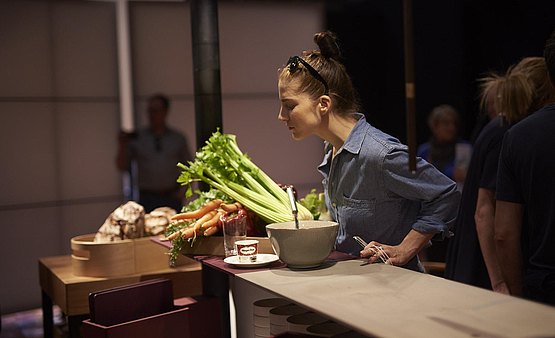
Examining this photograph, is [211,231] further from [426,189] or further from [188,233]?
[426,189]

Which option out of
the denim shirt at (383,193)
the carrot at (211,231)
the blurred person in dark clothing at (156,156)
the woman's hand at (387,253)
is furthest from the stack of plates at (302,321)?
the blurred person in dark clothing at (156,156)

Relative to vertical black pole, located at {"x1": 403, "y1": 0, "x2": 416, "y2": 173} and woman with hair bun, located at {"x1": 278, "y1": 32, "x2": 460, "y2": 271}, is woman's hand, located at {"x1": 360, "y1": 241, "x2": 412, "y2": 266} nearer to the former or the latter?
woman with hair bun, located at {"x1": 278, "y1": 32, "x2": 460, "y2": 271}

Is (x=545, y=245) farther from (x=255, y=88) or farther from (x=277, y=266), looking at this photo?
(x=255, y=88)

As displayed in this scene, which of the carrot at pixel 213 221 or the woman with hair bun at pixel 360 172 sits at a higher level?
the woman with hair bun at pixel 360 172

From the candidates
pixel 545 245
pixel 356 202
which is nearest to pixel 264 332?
pixel 356 202

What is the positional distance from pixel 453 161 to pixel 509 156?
4071 millimetres

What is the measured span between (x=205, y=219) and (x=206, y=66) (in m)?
0.76

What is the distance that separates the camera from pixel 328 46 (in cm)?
244

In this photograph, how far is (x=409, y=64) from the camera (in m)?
1.59

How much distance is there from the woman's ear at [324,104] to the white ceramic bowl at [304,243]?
517mm

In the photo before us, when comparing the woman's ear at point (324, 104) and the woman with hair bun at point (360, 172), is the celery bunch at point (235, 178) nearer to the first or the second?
the woman with hair bun at point (360, 172)

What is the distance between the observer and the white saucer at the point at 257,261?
209 centimetres

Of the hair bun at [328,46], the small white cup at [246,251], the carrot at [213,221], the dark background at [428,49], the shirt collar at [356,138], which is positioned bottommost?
the small white cup at [246,251]

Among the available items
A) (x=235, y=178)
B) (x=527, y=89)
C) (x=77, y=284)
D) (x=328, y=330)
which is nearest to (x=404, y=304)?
(x=328, y=330)
